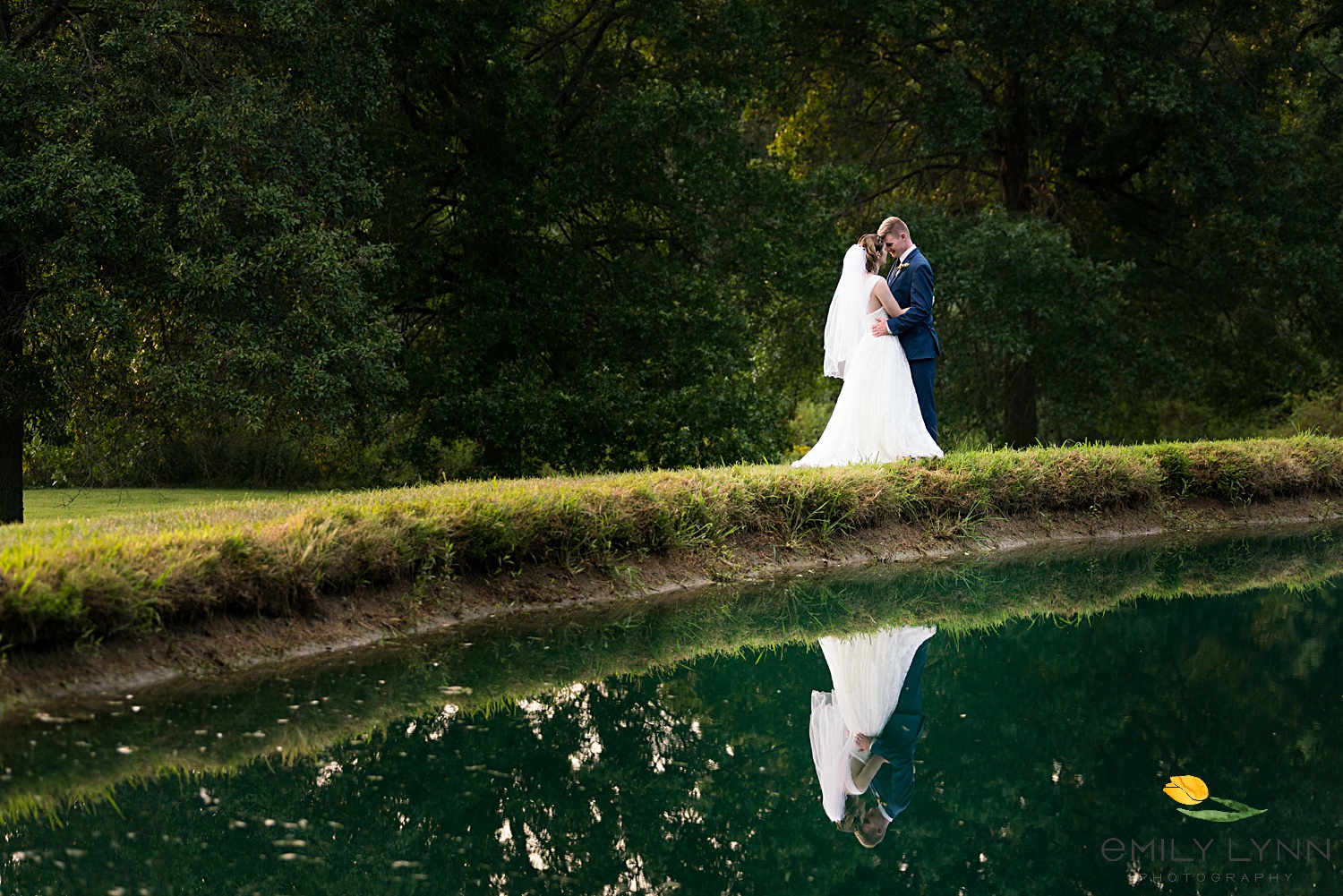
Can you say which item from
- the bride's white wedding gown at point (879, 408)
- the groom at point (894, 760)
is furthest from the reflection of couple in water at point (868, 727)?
the bride's white wedding gown at point (879, 408)

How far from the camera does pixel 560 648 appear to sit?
18.9 ft

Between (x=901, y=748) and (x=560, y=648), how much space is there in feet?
6.80

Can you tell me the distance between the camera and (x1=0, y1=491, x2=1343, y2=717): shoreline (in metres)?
4.62

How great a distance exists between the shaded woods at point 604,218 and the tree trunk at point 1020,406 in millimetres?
50

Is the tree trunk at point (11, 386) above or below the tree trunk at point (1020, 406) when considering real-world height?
above

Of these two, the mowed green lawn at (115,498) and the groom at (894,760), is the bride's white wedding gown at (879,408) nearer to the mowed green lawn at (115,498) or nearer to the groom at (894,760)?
the groom at (894,760)

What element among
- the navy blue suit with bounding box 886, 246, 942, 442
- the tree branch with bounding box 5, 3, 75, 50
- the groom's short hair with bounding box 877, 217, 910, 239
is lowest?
the navy blue suit with bounding box 886, 246, 942, 442

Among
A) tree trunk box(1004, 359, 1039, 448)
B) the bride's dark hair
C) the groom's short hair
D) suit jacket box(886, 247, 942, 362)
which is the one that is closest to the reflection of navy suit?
suit jacket box(886, 247, 942, 362)

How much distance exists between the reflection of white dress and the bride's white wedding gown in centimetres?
366

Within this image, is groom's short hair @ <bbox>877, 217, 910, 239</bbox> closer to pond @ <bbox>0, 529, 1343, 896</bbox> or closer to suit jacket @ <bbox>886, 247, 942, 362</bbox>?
suit jacket @ <bbox>886, 247, 942, 362</bbox>

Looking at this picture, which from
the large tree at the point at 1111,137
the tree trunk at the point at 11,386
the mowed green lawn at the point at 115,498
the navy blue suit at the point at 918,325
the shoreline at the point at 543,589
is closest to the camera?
the shoreline at the point at 543,589

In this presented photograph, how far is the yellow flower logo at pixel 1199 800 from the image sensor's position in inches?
138

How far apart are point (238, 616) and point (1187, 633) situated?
196 inches

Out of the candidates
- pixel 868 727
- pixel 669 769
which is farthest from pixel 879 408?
pixel 669 769
